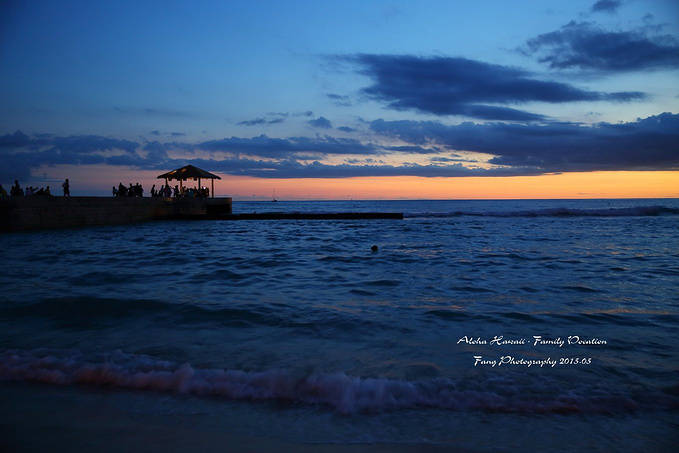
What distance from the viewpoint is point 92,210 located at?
94.2ft

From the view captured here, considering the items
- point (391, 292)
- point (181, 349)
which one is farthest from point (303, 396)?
point (391, 292)

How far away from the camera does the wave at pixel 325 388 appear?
3.58 meters

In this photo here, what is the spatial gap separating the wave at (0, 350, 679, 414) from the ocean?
18 millimetres

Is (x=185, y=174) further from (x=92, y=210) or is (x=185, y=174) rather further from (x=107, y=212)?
(x=92, y=210)

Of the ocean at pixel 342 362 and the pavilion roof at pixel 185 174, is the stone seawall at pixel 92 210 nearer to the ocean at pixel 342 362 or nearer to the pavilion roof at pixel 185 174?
the pavilion roof at pixel 185 174

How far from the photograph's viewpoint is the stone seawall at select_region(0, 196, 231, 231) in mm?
23500

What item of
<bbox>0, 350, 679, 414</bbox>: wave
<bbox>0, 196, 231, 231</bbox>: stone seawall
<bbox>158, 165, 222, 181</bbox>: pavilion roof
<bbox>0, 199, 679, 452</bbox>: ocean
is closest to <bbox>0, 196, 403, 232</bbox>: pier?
<bbox>0, 196, 231, 231</bbox>: stone seawall

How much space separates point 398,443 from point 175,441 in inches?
68.7

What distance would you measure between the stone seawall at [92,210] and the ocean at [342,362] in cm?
1765

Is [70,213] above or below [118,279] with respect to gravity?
above

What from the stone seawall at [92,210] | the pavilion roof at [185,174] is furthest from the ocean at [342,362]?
the pavilion roof at [185,174]

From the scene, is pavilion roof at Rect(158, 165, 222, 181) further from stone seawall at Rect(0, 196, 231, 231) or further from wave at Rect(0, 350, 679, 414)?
wave at Rect(0, 350, 679, 414)

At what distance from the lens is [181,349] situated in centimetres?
504

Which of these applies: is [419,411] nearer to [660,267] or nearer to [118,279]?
[118,279]
